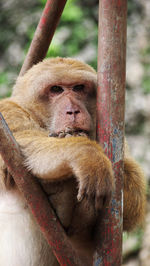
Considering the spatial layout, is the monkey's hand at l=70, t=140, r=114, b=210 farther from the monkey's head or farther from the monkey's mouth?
the monkey's head

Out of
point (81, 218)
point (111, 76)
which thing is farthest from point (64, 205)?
point (111, 76)

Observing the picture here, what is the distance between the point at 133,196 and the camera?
117 inches

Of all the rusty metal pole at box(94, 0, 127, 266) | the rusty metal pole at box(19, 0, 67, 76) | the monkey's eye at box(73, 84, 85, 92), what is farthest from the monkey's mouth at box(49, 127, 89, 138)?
the rusty metal pole at box(19, 0, 67, 76)

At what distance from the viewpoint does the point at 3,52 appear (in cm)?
823

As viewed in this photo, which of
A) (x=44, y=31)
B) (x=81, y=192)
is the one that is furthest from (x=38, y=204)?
(x=44, y=31)

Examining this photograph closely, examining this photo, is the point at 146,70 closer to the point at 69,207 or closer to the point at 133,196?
the point at 133,196

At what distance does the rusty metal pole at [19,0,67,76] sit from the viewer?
3275mm

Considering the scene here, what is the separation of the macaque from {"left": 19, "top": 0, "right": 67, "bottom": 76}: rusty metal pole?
29 centimetres

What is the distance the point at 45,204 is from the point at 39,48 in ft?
6.15

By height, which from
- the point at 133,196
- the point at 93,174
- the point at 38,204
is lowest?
the point at 133,196

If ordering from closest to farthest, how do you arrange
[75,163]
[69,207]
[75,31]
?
[75,163], [69,207], [75,31]

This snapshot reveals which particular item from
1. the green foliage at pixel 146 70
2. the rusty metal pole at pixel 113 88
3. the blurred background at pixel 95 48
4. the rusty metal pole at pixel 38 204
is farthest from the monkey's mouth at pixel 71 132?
the green foliage at pixel 146 70

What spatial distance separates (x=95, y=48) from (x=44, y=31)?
173 inches

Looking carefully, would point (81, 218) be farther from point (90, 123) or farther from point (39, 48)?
point (39, 48)
